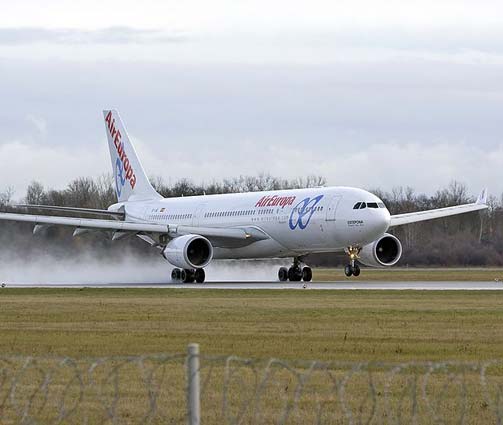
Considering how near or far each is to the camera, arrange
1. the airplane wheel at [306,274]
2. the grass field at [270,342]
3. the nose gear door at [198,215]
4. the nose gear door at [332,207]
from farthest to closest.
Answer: the nose gear door at [198,215] < the airplane wheel at [306,274] < the nose gear door at [332,207] < the grass field at [270,342]

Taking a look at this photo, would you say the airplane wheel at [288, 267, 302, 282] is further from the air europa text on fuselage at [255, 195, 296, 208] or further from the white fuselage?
the air europa text on fuselage at [255, 195, 296, 208]

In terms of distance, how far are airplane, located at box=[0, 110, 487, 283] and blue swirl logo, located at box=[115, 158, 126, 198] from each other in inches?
206

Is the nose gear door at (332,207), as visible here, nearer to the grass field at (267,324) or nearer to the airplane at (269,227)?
the airplane at (269,227)

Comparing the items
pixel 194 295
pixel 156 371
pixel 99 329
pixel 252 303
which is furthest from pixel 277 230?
pixel 156 371

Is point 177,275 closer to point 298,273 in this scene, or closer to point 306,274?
point 298,273

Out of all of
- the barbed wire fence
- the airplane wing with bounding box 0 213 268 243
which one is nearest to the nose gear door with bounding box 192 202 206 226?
the airplane wing with bounding box 0 213 268 243

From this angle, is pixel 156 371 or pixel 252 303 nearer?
pixel 156 371

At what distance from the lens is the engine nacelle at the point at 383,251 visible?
5728 centimetres

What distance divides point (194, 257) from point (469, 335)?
32.5 metres

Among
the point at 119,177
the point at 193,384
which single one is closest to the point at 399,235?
the point at 119,177

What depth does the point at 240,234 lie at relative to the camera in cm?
5866

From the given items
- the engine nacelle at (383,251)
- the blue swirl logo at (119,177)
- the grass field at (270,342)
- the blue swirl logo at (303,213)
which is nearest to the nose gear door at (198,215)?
the blue swirl logo at (303,213)

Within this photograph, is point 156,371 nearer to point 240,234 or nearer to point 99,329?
point 99,329

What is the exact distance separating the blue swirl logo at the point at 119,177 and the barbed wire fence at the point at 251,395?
52513mm
